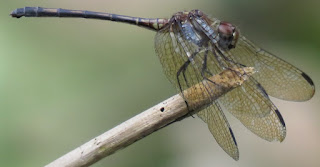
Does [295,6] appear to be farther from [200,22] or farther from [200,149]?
[200,22]

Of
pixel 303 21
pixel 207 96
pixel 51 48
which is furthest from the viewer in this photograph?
pixel 303 21

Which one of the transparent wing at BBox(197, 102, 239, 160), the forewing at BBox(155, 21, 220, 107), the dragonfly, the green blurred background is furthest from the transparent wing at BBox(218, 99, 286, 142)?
the green blurred background

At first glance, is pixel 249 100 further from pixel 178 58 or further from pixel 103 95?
pixel 103 95

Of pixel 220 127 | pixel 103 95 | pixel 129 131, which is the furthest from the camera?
pixel 103 95

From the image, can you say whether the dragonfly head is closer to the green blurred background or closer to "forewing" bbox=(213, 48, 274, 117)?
"forewing" bbox=(213, 48, 274, 117)

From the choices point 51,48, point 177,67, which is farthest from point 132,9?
point 177,67

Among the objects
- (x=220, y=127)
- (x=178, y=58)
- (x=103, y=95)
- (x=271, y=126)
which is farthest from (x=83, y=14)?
(x=271, y=126)

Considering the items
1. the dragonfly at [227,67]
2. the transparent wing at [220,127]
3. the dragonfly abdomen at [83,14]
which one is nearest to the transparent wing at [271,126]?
the dragonfly at [227,67]

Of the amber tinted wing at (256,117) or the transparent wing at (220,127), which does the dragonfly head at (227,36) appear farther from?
the transparent wing at (220,127)
